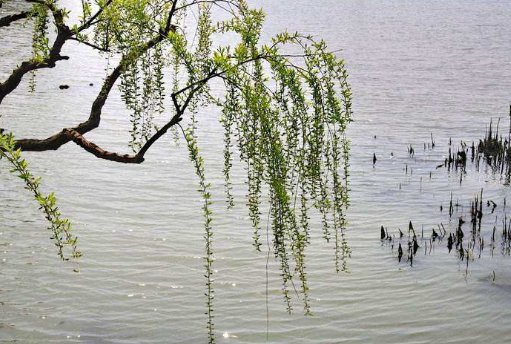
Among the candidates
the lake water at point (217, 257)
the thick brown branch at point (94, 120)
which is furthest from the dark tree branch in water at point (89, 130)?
the lake water at point (217, 257)

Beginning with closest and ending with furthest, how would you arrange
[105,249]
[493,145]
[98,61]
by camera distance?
[105,249], [493,145], [98,61]

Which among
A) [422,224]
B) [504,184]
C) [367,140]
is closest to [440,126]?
[367,140]

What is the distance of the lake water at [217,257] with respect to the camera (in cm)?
920

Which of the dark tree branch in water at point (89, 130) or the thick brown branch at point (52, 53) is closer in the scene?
the dark tree branch in water at point (89, 130)

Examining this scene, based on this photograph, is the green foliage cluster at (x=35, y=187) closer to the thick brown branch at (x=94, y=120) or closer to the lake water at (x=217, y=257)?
the thick brown branch at (x=94, y=120)

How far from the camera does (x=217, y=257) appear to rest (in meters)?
11.6

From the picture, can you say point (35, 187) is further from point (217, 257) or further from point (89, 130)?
point (217, 257)

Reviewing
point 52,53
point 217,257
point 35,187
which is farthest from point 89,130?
point 217,257

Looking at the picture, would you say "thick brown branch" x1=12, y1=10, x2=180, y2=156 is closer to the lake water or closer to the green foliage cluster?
the green foliage cluster

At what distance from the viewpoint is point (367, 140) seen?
2045 cm

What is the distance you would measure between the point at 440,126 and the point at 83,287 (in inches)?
582

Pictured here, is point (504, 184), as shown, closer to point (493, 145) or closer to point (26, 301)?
point (493, 145)

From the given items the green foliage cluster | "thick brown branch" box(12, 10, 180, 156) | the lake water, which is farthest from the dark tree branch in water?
the lake water

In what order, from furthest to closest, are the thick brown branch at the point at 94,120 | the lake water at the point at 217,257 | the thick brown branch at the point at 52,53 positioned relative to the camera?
the lake water at the point at 217,257 → the thick brown branch at the point at 52,53 → the thick brown branch at the point at 94,120
